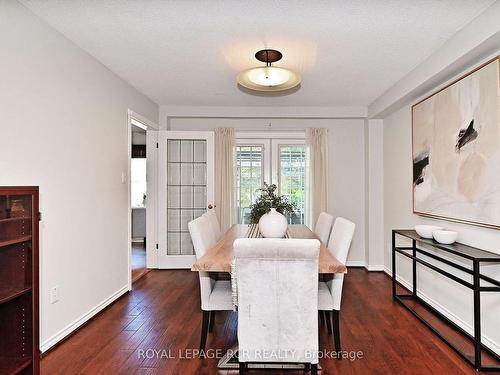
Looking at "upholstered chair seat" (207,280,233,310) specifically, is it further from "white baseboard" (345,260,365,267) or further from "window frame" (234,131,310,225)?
"white baseboard" (345,260,365,267)

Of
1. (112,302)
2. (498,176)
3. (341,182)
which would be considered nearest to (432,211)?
(498,176)

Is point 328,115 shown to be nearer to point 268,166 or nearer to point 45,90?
point 268,166

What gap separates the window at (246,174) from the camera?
496cm

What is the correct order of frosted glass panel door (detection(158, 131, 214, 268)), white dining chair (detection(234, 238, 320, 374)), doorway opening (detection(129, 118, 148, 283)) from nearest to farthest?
white dining chair (detection(234, 238, 320, 374))
frosted glass panel door (detection(158, 131, 214, 268))
doorway opening (detection(129, 118, 148, 283))

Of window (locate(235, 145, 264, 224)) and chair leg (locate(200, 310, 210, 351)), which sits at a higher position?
window (locate(235, 145, 264, 224))

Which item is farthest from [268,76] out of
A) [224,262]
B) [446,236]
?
[446,236]

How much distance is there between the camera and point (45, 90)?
232 centimetres

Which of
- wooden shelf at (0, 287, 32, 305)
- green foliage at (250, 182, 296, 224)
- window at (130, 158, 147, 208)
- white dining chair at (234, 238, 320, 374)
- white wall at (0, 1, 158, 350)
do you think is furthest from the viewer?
window at (130, 158, 147, 208)

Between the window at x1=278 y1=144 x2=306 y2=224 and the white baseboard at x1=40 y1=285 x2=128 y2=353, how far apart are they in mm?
2717

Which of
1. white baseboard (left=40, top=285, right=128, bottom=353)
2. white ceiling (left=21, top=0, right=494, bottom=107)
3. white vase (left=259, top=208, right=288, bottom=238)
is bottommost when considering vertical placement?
white baseboard (left=40, top=285, right=128, bottom=353)

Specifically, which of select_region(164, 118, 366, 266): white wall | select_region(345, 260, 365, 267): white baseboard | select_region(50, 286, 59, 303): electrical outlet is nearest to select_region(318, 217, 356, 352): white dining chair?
select_region(50, 286, 59, 303): electrical outlet

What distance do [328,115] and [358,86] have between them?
3.17 feet

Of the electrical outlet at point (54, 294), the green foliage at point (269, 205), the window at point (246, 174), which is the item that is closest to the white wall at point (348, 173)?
the window at point (246, 174)

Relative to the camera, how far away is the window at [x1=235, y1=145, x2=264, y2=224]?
496 centimetres
